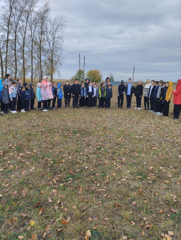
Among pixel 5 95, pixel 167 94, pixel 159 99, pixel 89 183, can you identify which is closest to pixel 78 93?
pixel 5 95

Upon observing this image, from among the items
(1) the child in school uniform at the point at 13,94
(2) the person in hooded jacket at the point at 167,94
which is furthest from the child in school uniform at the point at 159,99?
(1) the child in school uniform at the point at 13,94

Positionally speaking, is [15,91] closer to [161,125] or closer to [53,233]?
[161,125]

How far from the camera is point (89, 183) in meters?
4.72

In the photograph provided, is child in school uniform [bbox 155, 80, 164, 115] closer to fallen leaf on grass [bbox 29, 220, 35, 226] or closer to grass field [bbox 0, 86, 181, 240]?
grass field [bbox 0, 86, 181, 240]

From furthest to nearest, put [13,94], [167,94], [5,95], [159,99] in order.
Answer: [159,99] < [167,94] < [13,94] < [5,95]

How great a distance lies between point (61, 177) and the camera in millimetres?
4957

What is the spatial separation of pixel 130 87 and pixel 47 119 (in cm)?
717

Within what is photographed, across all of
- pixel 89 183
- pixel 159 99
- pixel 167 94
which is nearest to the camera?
pixel 89 183

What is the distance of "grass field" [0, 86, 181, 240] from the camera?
11.2 ft

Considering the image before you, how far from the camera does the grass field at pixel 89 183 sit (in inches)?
134

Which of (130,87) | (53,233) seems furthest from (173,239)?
(130,87)

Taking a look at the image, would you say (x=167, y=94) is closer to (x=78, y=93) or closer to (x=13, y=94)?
(x=78, y=93)

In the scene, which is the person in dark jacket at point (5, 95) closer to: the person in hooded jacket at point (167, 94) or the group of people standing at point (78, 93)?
the group of people standing at point (78, 93)

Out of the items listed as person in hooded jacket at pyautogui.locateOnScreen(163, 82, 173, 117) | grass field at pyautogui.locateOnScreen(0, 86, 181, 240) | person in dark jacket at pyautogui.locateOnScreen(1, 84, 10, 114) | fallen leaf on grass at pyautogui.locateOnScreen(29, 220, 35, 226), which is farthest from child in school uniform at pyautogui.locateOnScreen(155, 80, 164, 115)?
fallen leaf on grass at pyautogui.locateOnScreen(29, 220, 35, 226)
